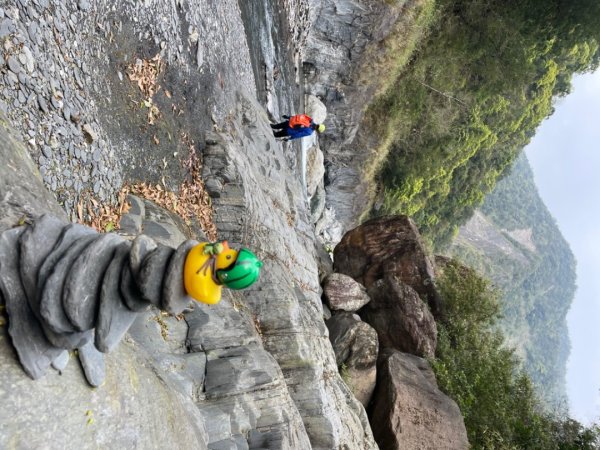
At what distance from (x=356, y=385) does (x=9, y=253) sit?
31.6ft

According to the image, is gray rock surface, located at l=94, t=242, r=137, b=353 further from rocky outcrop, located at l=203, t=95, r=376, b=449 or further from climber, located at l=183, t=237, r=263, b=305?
rocky outcrop, located at l=203, t=95, r=376, b=449

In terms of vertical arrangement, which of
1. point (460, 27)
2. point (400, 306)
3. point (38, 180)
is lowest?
point (400, 306)

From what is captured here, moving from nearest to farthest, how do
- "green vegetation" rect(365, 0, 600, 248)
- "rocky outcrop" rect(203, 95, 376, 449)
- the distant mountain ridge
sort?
1. "rocky outcrop" rect(203, 95, 376, 449)
2. "green vegetation" rect(365, 0, 600, 248)
3. the distant mountain ridge

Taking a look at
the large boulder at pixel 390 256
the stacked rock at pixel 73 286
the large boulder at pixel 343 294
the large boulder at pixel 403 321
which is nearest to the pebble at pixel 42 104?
the stacked rock at pixel 73 286

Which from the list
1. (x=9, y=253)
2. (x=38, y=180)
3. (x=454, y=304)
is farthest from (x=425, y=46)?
(x=9, y=253)

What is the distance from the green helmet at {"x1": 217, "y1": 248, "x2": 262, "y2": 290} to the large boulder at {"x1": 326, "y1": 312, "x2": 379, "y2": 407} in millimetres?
8753

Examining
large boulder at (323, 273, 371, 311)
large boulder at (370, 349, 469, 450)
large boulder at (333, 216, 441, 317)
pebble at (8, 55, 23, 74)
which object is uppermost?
pebble at (8, 55, 23, 74)

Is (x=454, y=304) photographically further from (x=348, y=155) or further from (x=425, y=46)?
(x=425, y=46)

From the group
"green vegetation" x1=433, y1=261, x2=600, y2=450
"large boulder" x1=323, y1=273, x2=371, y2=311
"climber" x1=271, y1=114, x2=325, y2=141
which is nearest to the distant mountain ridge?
"green vegetation" x1=433, y1=261, x2=600, y2=450

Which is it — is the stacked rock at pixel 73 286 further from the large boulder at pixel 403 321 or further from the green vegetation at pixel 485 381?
the large boulder at pixel 403 321

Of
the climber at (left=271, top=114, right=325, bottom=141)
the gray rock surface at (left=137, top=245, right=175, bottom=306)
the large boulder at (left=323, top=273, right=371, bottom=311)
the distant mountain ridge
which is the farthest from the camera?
the distant mountain ridge

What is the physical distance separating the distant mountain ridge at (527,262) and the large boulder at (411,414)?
116 ft

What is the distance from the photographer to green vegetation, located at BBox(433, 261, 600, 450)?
11.2m

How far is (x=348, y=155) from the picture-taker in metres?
20.5
